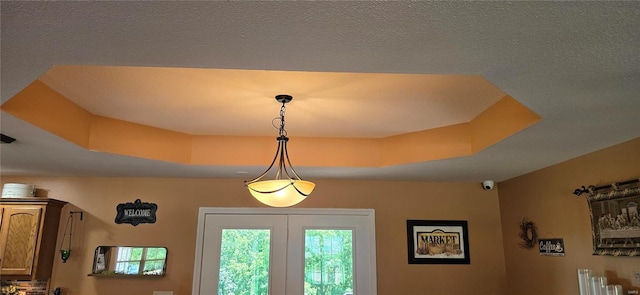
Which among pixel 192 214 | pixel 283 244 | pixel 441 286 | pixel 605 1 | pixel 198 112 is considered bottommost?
pixel 441 286

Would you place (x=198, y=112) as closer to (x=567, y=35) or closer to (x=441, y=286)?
(x=567, y=35)

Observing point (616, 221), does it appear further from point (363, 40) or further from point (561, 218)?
point (363, 40)

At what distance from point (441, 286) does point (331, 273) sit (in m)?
1.15

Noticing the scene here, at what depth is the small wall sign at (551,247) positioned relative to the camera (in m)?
3.62

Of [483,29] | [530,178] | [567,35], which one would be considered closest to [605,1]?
[567,35]

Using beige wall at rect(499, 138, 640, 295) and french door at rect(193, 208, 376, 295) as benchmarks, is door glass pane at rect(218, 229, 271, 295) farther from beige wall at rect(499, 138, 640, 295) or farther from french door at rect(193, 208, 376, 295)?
beige wall at rect(499, 138, 640, 295)

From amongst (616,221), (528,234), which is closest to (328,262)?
(528,234)

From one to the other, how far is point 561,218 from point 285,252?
2.58 m

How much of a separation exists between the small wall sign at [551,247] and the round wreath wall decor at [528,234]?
0.09 meters

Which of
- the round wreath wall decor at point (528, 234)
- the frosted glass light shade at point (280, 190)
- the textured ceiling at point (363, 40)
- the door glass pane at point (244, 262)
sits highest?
the textured ceiling at point (363, 40)

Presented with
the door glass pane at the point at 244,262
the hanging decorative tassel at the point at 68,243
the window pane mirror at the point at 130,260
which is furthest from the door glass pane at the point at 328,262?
the hanging decorative tassel at the point at 68,243

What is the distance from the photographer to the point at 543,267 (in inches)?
152

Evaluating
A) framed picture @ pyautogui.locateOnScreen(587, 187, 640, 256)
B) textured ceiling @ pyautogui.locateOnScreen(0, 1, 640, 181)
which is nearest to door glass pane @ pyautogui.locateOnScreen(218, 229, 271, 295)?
textured ceiling @ pyautogui.locateOnScreen(0, 1, 640, 181)

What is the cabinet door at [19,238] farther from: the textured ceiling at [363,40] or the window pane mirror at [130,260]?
the textured ceiling at [363,40]
